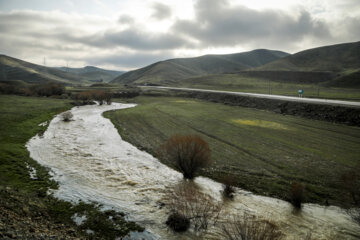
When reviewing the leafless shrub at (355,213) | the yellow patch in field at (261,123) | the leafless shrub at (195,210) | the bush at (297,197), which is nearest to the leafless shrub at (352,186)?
the leafless shrub at (355,213)

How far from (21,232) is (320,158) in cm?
3388

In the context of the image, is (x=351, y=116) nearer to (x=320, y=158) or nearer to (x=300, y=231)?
(x=320, y=158)

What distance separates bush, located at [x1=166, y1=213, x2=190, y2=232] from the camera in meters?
15.9

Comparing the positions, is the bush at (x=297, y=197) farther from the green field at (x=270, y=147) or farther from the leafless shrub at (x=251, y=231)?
the leafless shrub at (x=251, y=231)

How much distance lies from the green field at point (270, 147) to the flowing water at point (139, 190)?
2.55 metres

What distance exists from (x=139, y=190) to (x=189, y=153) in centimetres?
676

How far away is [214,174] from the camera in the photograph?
2616 centimetres

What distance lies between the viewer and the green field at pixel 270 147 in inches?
931

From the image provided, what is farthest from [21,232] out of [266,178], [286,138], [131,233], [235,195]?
[286,138]

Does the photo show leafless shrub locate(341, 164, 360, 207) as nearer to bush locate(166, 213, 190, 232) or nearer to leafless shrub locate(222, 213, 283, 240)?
leafless shrub locate(222, 213, 283, 240)

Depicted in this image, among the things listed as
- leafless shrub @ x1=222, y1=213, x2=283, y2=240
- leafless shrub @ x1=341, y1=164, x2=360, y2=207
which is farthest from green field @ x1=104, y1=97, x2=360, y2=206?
leafless shrub @ x1=222, y1=213, x2=283, y2=240

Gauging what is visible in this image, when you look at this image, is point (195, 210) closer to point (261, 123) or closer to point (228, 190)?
point (228, 190)

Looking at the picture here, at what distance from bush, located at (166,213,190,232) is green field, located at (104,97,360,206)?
9576 mm

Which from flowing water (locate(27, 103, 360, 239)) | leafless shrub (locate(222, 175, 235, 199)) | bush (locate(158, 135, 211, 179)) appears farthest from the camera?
bush (locate(158, 135, 211, 179))
